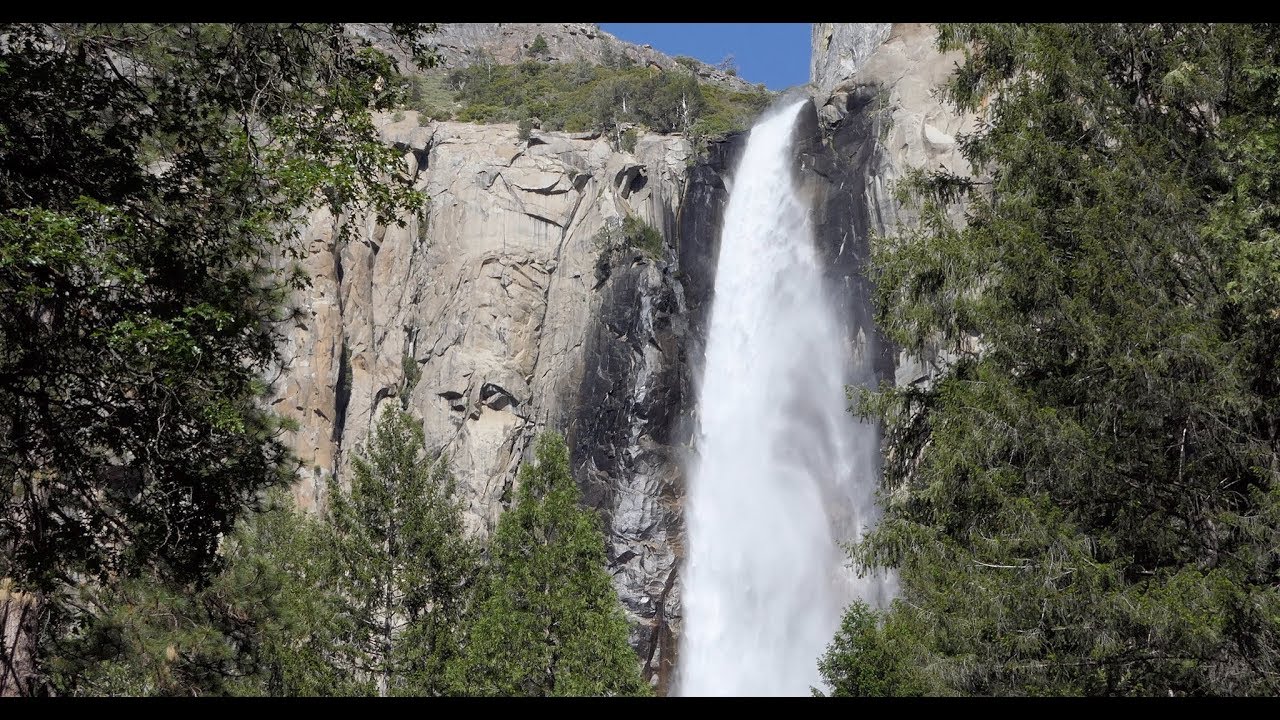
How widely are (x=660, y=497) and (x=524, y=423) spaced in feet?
20.8

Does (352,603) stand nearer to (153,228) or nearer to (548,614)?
(548,614)

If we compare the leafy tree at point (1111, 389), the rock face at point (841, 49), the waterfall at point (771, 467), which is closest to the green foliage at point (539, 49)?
the rock face at point (841, 49)

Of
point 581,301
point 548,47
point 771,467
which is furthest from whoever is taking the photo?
point 548,47

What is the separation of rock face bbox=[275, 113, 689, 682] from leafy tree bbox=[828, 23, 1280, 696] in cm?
2338

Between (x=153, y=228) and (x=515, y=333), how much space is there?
3068 cm

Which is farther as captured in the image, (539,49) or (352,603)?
(539,49)

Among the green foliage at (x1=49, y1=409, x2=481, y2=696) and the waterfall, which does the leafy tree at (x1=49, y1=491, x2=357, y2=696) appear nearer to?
the green foliage at (x1=49, y1=409, x2=481, y2=696)

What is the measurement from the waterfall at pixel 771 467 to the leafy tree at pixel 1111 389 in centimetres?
2020

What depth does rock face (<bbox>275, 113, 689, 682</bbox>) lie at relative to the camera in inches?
1309

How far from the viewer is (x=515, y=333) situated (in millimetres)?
36781

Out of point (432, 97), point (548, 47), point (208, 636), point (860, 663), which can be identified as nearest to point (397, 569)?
point (208, 636)

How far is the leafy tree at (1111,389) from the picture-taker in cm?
697
